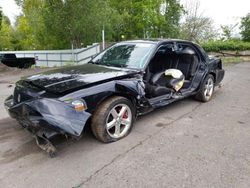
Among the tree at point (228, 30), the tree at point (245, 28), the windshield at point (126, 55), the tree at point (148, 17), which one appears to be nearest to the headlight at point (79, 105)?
the windshield at point (126, 55)

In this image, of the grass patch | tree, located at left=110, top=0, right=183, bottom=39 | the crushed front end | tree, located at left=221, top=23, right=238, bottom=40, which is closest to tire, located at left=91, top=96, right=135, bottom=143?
the crushed front end

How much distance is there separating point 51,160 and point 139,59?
6.92 feet

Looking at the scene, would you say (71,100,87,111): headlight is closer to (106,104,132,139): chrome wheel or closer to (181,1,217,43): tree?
(106,104,132,139): chrome wheel

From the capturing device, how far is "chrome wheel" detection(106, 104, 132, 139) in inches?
120

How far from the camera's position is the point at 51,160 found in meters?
2.66

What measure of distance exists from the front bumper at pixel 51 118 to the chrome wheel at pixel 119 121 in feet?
1.53

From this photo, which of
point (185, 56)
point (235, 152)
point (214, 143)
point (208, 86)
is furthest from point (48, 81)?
point (208, 86)

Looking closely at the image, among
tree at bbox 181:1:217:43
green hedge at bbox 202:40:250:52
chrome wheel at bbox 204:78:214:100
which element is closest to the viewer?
chrome wheel at bbox 204:78:214:100

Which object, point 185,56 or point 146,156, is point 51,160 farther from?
point 185,56

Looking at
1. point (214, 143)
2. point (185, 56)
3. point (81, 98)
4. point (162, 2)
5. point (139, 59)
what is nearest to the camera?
point (81, 98)

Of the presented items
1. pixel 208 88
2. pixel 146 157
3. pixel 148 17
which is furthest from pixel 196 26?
pixel 146 157

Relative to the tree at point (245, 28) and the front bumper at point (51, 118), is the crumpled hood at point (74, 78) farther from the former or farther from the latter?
the tree at point (245, 28)

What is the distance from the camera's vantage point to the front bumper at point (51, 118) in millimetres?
2438

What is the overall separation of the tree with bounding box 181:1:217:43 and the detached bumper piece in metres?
21.0
